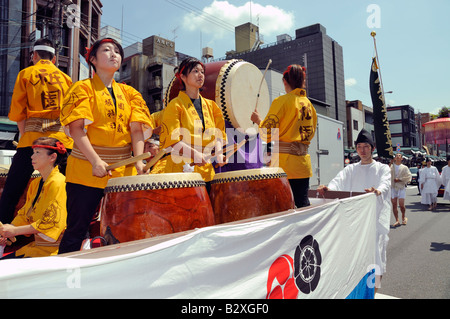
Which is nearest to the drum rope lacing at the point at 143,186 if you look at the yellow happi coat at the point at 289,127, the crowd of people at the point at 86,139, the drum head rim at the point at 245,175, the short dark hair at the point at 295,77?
the crowd of people at the point at 86,139

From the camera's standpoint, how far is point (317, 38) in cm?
3953

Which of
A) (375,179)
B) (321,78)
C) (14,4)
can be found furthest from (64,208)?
(321,78)

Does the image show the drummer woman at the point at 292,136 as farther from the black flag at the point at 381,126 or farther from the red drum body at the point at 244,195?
the black flag at the point at 381,126

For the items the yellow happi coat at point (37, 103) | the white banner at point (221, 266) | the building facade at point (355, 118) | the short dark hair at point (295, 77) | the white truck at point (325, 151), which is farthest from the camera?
the building facade at point (355, 118)

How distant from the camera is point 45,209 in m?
1.90

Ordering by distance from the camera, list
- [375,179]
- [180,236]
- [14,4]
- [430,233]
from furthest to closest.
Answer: [14,4] < [430,233] < [375,179] < [180,236]

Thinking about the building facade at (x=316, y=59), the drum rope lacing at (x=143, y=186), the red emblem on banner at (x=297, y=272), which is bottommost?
the red emblem on banner at (x=297, y=272)

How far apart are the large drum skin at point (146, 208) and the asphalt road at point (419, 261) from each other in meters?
3.07

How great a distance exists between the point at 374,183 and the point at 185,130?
2.47 m

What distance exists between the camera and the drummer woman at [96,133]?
1610 mm

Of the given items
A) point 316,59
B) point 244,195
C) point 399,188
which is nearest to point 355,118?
point 316,59

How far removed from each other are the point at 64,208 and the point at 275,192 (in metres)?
1.31

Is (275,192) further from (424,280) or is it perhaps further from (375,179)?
(424,280)

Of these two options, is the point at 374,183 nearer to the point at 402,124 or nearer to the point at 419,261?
the point at 419,261
